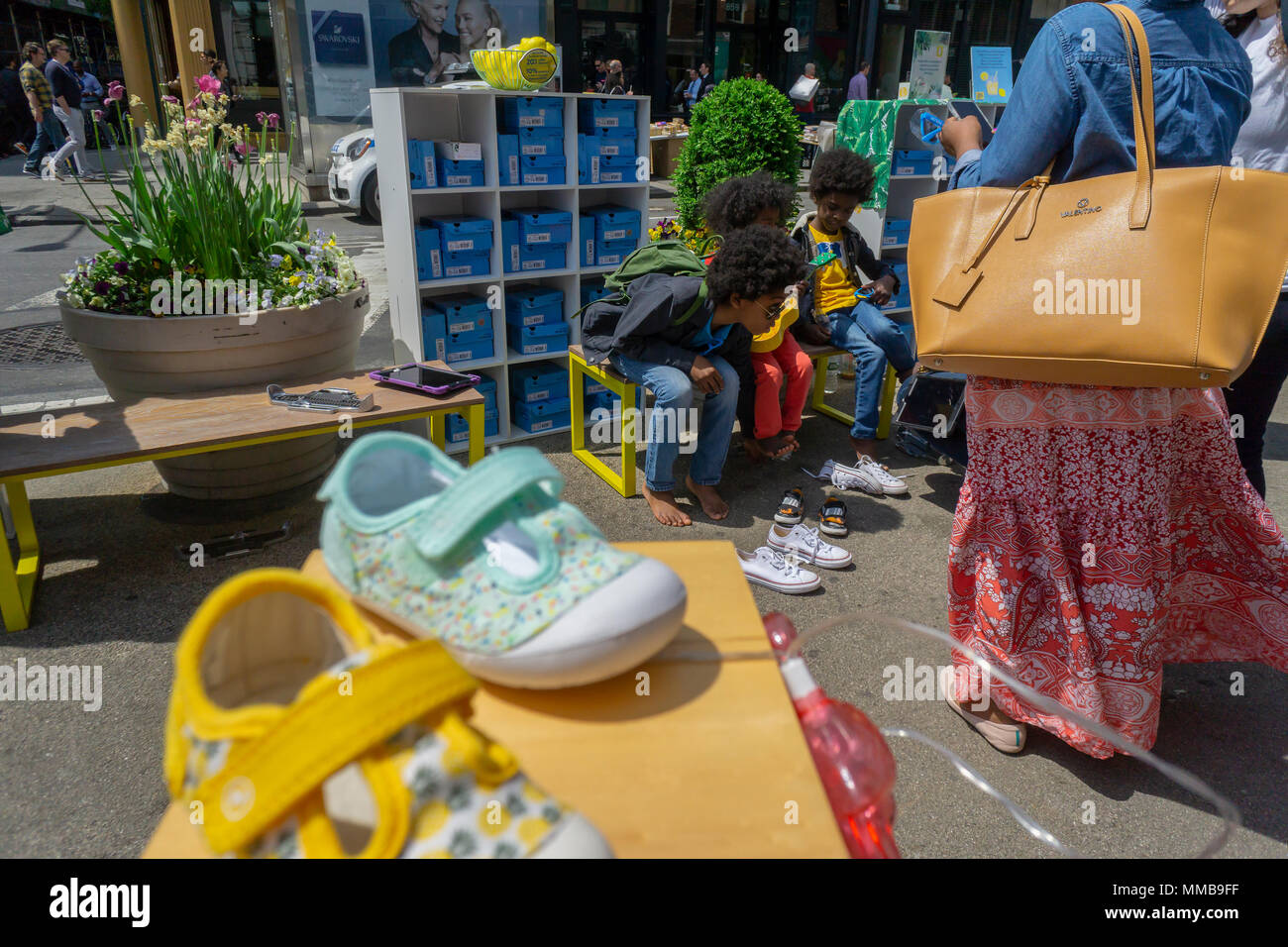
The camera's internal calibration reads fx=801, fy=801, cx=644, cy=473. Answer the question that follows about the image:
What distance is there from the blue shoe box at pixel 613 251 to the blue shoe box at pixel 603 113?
0.59 metres

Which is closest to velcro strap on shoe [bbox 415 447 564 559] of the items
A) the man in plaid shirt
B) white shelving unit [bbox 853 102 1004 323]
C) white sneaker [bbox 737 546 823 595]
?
white sneaker [bbox 737 546 823 595]

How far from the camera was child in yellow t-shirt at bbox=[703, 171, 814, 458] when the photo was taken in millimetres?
3914

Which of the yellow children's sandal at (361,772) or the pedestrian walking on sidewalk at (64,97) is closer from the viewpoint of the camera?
the yellow children's sandal at (361,772)

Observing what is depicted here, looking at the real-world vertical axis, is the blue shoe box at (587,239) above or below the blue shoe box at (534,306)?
above

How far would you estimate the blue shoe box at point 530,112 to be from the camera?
3.94 metres

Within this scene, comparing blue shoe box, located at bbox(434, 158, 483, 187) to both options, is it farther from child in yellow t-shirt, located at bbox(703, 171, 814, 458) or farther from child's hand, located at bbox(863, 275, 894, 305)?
child's hand, located at bbox(863, 275, 894, 305)

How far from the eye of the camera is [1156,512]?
6.56ft

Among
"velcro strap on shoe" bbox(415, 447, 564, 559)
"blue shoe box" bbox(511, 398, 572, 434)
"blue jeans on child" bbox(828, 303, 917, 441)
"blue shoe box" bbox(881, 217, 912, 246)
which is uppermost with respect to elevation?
"velcro strap on shoe" bbox(415, 447, 564, 559)

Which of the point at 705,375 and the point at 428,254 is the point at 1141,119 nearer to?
the point at 705,375

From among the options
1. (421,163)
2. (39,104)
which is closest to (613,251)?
(421,163)

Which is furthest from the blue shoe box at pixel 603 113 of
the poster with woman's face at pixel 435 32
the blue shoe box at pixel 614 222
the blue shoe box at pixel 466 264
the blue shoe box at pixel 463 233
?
the poster with woman's face at pixel 435 32

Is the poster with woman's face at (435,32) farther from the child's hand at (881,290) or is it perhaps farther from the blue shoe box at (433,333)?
the child's hand at (881,290)
